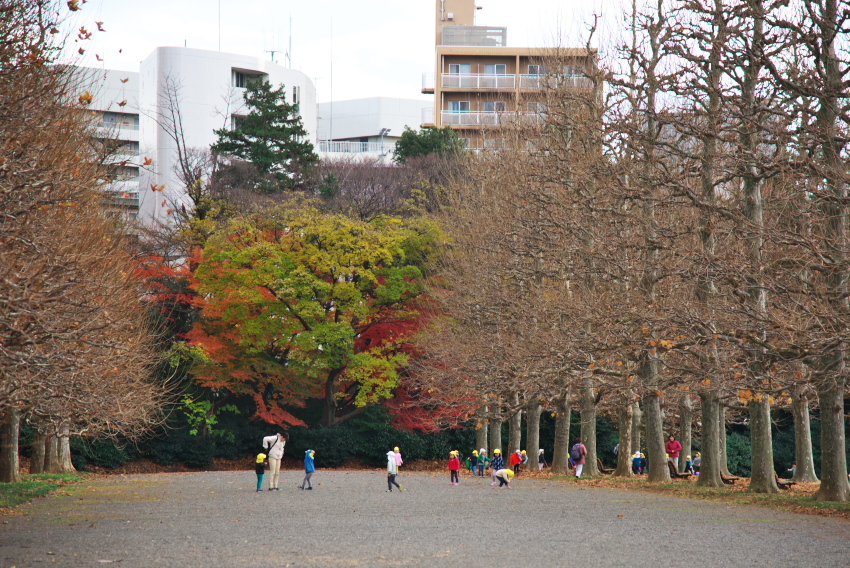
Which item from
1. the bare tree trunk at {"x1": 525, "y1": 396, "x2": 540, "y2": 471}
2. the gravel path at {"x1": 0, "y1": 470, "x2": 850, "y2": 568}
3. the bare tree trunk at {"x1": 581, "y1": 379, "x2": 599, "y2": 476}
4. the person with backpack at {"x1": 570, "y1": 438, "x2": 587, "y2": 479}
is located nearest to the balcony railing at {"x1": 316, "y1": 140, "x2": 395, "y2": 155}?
the bare tree trunk at {"x1": 525, "y1": 396, "x2": 540, "y2": 471}

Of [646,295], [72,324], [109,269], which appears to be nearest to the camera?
[72,324]

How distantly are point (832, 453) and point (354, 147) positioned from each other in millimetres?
70675

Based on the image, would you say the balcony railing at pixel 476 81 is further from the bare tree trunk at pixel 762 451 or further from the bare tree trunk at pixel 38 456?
the bare tree trunk at pixel 762 451

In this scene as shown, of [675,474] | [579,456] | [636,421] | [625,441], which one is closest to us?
[625,441]

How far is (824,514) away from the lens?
1703 cm

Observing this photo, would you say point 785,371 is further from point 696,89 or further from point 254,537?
point 254,537

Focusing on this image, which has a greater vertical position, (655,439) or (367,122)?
(367,122)

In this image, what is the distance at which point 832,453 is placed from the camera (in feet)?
60.3

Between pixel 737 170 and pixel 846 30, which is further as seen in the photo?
pixel 737 170

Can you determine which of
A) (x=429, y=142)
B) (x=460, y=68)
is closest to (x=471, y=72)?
(x=460, y=68)

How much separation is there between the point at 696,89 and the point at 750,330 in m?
5.63

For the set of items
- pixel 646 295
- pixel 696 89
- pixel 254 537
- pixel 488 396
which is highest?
pixel 696 89

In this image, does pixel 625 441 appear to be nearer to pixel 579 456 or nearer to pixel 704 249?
pixel 579 456

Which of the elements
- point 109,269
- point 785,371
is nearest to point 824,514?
point 785,371
